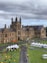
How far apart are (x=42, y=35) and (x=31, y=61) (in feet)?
210

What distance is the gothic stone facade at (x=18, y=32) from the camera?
7320 centimetres

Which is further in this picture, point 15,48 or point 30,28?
point 30,28

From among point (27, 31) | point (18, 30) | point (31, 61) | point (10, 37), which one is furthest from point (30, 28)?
point (31, 61)

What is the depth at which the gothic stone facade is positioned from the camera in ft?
240

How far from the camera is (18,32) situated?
3317 inches

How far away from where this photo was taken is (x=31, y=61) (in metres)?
35.8

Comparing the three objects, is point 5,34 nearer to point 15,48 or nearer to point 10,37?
point 10,37

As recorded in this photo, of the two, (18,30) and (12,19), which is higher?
(12,19)

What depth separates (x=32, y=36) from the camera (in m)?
98.3

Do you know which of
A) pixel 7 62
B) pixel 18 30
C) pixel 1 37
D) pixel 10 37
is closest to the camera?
pixel 7 62

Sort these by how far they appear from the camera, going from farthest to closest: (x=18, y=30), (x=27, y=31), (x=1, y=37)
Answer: (x=27, y=31) → (x=18, y=30) → (x=1, y=37)

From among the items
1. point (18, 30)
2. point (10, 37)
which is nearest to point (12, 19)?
point (18, 30)

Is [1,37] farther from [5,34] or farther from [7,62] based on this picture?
[7,62]

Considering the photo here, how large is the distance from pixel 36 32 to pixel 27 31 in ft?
20.5
